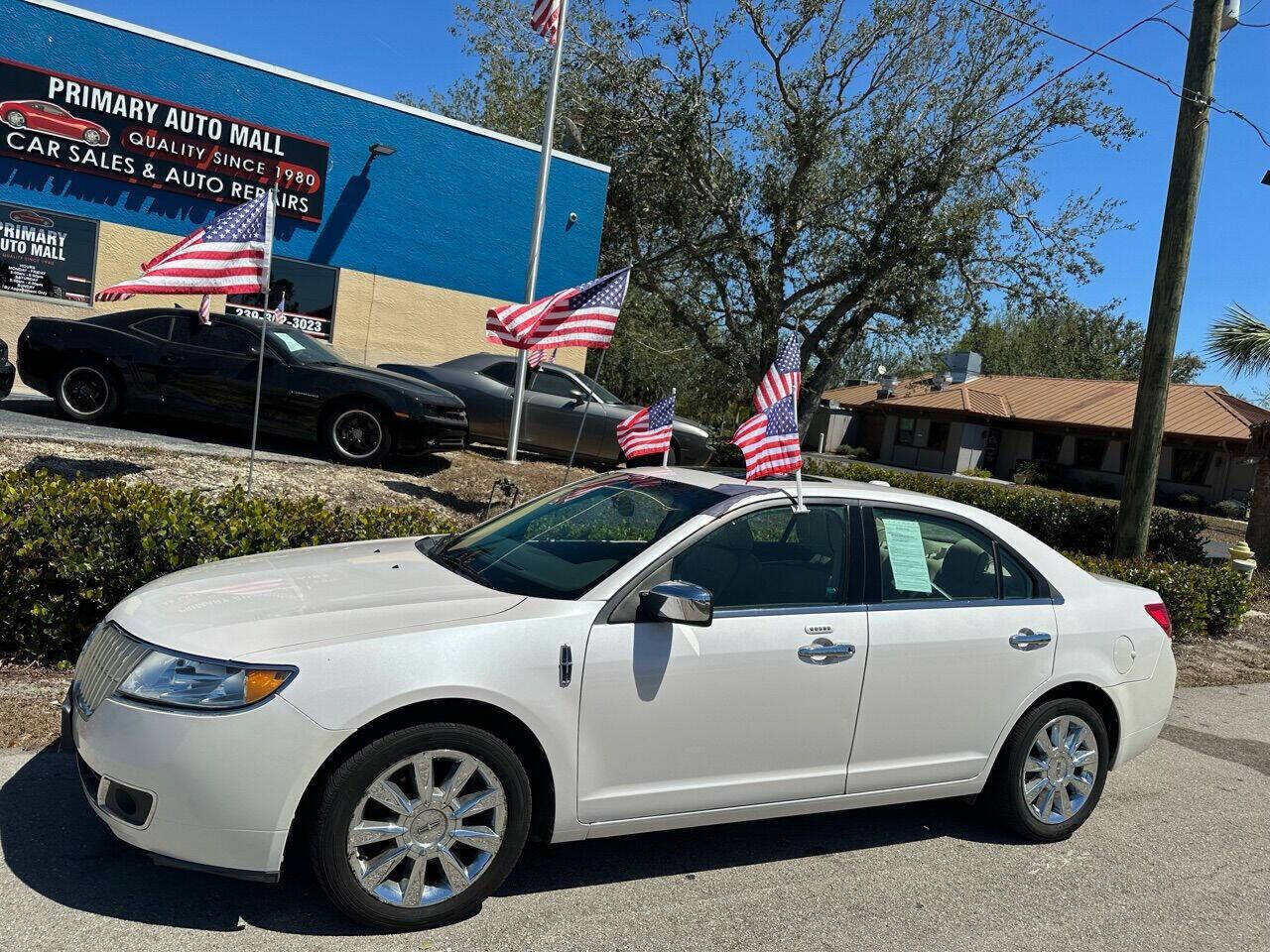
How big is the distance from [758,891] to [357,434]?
7.62 m

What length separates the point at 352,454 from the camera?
407 inches

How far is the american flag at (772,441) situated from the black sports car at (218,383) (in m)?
5.95

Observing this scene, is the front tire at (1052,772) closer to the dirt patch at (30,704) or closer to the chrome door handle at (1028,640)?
the chrome door handle at (1028,640)

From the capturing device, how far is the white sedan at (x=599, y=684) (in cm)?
306

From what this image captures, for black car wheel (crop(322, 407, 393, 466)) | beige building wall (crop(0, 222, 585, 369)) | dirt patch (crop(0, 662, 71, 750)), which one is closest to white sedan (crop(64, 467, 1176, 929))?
dirt patch (crop(0, 662, 71, 750))

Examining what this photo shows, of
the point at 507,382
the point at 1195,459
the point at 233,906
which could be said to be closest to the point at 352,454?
the point at 507,382

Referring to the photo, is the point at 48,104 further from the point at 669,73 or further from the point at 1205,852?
the point at 1205,852

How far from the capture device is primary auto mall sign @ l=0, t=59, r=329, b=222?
44.7 feet

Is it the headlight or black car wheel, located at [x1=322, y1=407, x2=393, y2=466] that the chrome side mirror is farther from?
black car wheel, located at [x1=322, y1=407, x2=393, y2=466]

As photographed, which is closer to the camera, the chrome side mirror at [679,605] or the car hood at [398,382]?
the chrome side mirror at [679,605]

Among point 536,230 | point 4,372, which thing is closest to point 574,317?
point 536,230

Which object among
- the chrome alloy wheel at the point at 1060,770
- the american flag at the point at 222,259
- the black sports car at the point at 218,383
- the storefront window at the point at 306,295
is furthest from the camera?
the storefront window at the point at 306,295

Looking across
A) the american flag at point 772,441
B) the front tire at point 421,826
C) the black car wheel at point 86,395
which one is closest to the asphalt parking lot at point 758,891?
the front tire at point 421,826

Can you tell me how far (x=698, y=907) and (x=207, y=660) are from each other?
1936 mm
